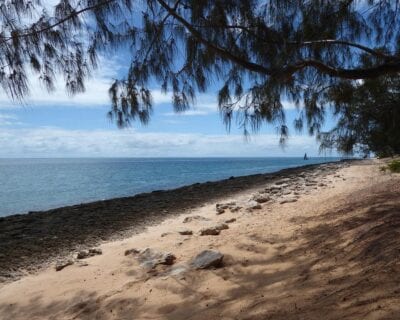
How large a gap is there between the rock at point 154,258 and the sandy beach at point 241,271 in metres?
0.01

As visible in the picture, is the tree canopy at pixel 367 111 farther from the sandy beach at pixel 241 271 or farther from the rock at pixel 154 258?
the rock at pixel 154 258

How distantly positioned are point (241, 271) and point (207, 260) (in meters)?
0.41

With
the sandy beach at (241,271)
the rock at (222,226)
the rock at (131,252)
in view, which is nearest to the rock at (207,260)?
the sandy beach at (241,271)

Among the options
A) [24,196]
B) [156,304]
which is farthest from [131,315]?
[24,196]

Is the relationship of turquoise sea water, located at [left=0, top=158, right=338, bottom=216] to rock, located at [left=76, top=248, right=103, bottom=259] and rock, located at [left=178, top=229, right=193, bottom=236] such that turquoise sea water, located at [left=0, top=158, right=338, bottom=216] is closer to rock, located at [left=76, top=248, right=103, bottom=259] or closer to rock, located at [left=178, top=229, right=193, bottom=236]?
rock, located at [left=178, top=229, right=193, bottom=236]

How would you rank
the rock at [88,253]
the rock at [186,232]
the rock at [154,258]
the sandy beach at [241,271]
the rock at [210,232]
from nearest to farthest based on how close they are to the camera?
1. the sandy beach at [241,271]
2. the rock at [154,258]
3. the rock at [210,232]
4. the rock at [88,253]
5. the rock at [186,232]

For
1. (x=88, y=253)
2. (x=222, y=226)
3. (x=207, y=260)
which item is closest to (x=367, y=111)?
(x=222, y=226)

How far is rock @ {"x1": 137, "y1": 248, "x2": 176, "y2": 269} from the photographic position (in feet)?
14.7

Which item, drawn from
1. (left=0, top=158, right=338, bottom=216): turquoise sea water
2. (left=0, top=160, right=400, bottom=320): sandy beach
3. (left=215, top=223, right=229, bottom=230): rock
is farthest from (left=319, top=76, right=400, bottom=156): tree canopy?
(left=0, top=158, right=338, bottom=216): turquoise sea water

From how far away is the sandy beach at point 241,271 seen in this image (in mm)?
2783

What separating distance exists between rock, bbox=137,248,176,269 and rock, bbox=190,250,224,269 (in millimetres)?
426

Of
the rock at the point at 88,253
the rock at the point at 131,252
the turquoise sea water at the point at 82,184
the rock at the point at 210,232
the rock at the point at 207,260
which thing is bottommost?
the turquoise sea water at the point at 82,184

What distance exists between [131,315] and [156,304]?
0.23m

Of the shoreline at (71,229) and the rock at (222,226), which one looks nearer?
the rock at (222,226)
